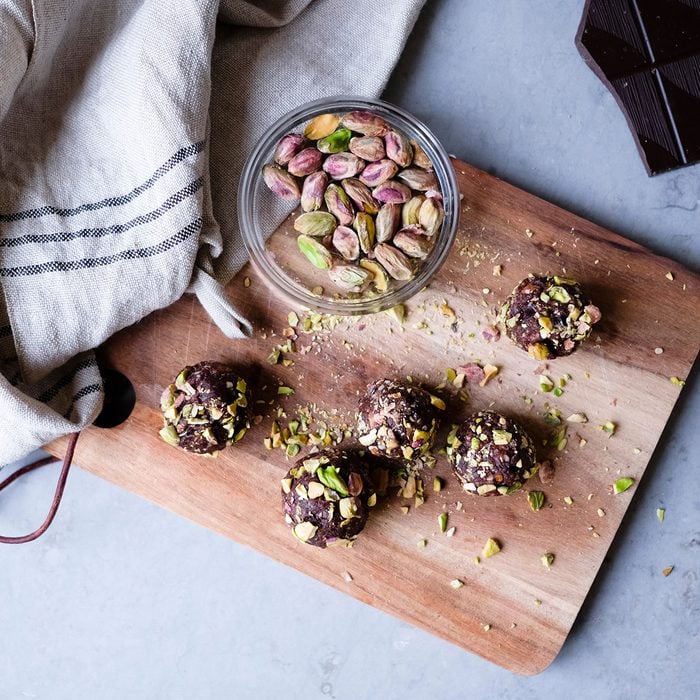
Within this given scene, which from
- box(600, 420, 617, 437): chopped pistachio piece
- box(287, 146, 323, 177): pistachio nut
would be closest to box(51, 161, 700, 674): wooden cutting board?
box(600, 420, 617, 437): chopped pistachio piece

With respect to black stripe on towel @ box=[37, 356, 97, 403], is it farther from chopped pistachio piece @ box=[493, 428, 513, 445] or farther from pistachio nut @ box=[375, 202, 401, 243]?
chopped pistachio piece @ box=[493, 428, 513, 445]

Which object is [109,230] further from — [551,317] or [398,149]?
[551,317]

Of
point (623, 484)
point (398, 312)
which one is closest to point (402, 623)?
point (623, 484)

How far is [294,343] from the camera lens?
134 centimetres

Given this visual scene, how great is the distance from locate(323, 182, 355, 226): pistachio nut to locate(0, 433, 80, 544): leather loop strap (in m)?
0.59

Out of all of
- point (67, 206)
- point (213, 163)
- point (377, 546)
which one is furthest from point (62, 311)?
point (377, 546)

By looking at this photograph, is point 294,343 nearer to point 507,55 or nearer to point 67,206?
point 67,206

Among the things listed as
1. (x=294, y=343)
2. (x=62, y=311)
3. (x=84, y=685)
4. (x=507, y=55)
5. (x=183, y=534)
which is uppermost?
(x=507, y=55)

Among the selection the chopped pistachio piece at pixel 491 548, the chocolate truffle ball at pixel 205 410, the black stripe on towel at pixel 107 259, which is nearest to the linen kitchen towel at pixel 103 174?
the black stripe on towel at pixel 107 259

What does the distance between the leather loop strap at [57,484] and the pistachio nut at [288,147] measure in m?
0.59

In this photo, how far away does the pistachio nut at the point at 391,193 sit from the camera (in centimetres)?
126

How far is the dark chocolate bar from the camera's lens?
1.37 m

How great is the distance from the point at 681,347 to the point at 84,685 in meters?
1.29

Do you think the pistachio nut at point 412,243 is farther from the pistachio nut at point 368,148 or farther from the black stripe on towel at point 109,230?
the black stripe on towel at point 109,230
